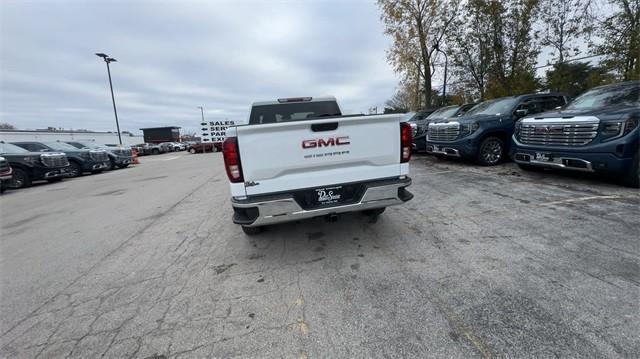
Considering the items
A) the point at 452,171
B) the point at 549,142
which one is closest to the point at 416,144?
the point at 452,171

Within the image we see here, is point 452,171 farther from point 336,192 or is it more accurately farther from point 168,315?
point 168,315

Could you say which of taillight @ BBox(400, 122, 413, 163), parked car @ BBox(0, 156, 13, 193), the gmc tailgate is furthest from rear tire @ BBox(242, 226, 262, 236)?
parked car @ BBox(0, 156, 13, 193)

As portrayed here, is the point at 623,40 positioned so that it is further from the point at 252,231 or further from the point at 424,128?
the point at 252,231

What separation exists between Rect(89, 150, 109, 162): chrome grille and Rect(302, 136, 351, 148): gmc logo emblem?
615 inches

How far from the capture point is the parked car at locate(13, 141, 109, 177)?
1250 centimetres

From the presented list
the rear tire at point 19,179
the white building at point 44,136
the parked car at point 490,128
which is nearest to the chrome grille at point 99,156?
the rear tire at point 19,179

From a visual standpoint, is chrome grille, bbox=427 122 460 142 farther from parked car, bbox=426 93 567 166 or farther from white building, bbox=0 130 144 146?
white building, bbox=0 130 144 146

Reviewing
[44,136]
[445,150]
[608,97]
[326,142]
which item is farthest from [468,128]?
[44,136]

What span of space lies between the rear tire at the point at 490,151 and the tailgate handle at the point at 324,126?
613 cm

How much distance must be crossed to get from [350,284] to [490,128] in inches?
263

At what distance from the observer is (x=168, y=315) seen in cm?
237

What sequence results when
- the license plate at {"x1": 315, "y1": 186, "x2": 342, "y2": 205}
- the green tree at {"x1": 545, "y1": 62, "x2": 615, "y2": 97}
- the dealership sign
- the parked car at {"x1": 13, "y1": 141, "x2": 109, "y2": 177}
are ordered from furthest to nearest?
the dealership sign, the green tree at {"x1": 545, "y1": 62, "x2": 615, "y2": 97}, the parked car at {"x1": 13, "y1": 141, "x2": 109, "y2": 177}, the license plate at {"x1": 315, "y1": 186, "x2": 342, "y2": 205}

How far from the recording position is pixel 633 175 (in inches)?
187

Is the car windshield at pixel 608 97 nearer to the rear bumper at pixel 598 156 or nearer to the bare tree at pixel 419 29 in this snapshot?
the rear bumper at pixel 598 156
